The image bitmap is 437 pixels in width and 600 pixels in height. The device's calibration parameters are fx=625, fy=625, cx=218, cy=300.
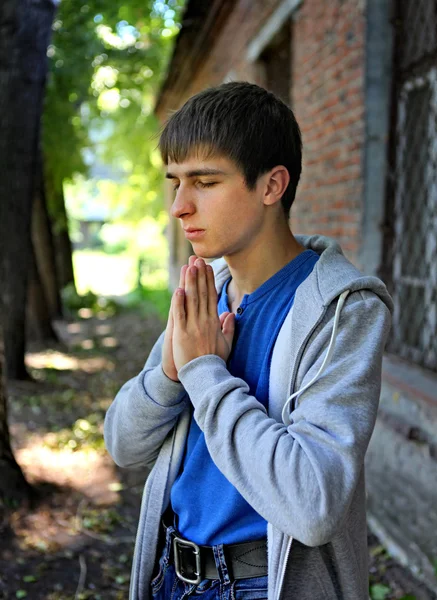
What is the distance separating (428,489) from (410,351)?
937mm

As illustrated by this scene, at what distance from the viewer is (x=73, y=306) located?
15.0 metres

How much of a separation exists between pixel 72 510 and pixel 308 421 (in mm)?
3416

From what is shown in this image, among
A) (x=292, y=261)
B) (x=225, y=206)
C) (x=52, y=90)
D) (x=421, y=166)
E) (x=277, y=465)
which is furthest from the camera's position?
(x=52, y=90)

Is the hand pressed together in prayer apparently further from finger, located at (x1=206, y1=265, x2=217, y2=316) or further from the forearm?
the forearm

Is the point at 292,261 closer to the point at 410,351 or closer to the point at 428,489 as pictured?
the point at 428,489

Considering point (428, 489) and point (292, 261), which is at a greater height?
point (292, 261)

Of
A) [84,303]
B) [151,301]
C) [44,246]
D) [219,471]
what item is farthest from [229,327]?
[151,301]

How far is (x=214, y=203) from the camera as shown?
1465 mm

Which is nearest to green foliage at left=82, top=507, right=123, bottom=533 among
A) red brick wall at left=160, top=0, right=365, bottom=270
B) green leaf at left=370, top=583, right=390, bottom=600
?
green leaf at left=370, top=583, right=390, bottom=600

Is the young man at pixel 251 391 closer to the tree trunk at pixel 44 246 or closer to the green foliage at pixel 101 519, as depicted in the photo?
the green foliage at pixel 101 519

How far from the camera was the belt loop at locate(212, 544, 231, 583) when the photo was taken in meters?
1.49

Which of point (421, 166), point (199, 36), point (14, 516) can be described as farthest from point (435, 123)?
point (199, 36)

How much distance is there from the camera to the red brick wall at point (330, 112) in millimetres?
4430

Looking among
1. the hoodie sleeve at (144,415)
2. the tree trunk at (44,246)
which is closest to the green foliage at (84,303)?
the tree trunk at (44,246)
